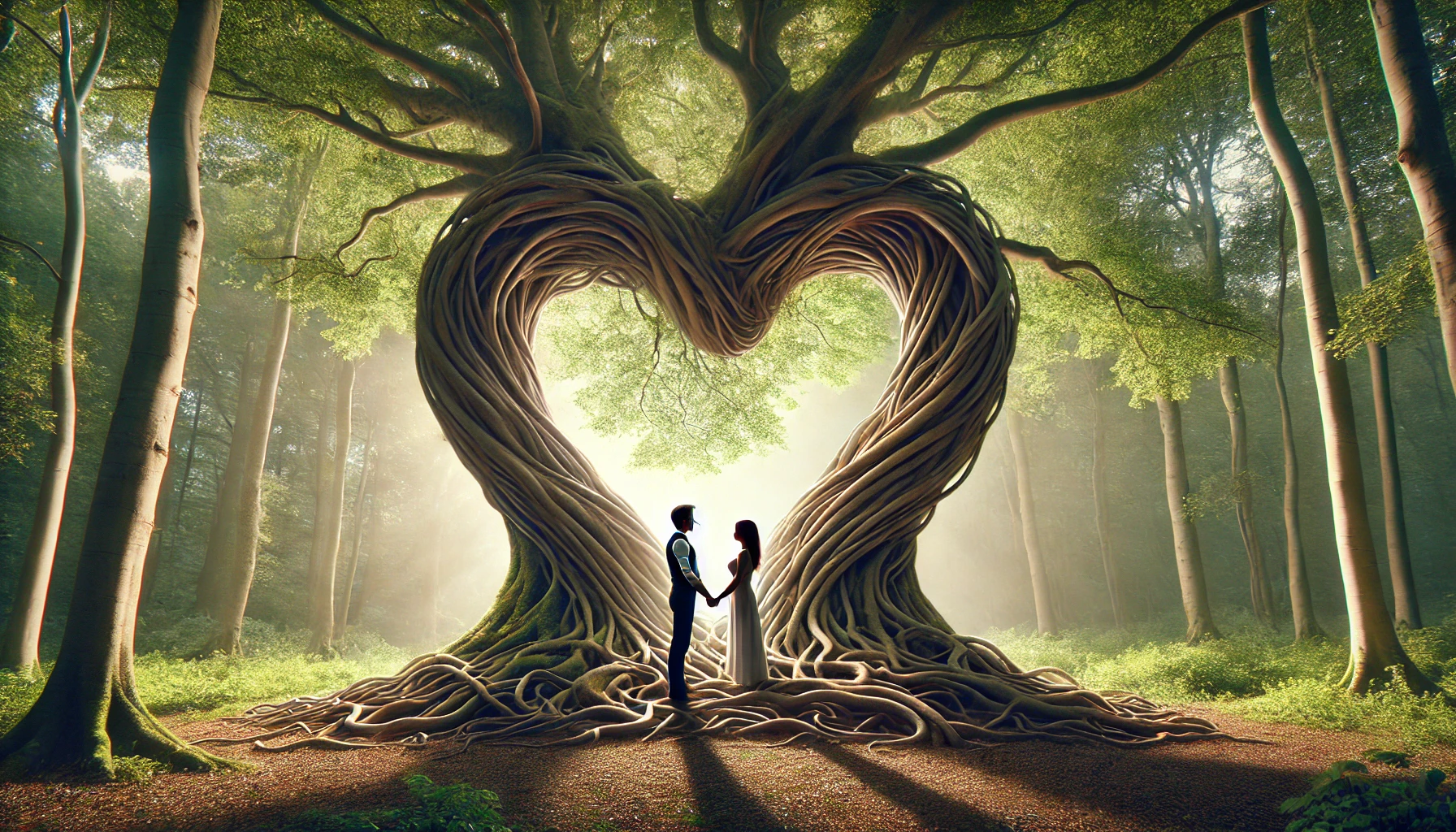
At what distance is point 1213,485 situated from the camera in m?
9.46

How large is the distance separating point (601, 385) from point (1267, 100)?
698 cm

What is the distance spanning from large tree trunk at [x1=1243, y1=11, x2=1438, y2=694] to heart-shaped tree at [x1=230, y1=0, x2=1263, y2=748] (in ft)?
3.71

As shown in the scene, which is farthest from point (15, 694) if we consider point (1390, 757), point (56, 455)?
point (1390, 757)

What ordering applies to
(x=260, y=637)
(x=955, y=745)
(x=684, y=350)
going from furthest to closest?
1. (x=260, y=637)
2. (x=684, y=350)
3. (x=955, y=745)

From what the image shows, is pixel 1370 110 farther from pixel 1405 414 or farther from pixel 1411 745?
pixel 1405 414

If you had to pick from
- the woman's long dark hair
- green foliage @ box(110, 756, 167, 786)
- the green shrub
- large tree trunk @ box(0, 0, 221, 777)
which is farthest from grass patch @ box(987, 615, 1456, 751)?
the green shrub

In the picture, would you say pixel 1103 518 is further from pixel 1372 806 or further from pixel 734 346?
pixel 1372 806

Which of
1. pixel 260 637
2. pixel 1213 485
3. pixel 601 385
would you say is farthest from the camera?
pixel 260 637

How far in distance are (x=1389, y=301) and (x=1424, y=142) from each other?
3.28 ft

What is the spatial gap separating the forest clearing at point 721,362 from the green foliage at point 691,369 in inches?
2.3

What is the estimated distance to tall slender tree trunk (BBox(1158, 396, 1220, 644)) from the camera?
798cm

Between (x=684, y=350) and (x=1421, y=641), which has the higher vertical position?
(x=684, y=350)

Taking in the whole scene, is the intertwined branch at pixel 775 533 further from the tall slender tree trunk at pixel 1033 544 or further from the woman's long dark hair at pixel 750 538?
the tall slender tree trunk at pixel 1033 544

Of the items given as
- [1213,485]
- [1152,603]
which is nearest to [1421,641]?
[1213,485]
